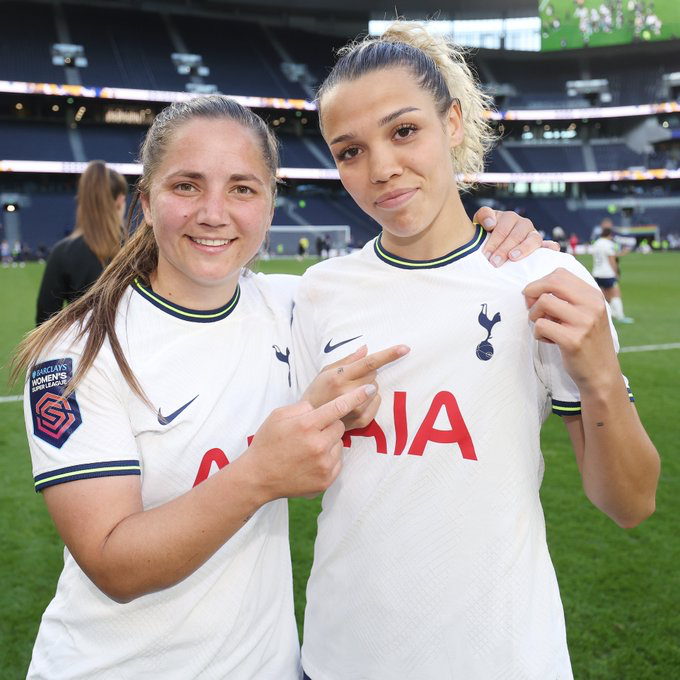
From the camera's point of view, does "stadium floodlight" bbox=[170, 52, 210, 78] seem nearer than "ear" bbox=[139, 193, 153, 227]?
No

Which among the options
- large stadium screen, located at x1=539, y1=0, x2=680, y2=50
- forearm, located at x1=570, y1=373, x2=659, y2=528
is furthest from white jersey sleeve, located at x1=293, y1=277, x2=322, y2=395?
large stadium screen, located at x1=539, y1=0, x2=680, y2=50

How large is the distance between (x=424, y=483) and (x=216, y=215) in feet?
2.48

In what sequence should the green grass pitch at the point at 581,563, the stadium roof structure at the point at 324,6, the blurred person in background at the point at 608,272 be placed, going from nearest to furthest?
the green grass pitch at the point at 581,563 < the blurred person in background at the point at 608,272 < the stadium roof structure at the point at 324,6

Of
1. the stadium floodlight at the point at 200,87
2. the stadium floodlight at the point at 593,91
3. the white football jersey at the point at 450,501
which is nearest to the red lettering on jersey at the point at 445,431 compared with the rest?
the white football jersey at the point at 450,501

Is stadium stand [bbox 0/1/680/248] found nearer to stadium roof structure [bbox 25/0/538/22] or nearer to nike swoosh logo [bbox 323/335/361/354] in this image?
stadium roof structure [bbox 25/0/538/22]

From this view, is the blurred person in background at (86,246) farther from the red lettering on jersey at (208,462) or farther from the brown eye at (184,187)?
the red lettering on jersey at (208,462)

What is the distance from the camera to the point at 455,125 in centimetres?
172

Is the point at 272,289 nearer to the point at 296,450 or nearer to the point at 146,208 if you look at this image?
the point at 146,208

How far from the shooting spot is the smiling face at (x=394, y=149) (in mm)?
1520

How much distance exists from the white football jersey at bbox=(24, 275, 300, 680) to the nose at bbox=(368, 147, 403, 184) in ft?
1.65

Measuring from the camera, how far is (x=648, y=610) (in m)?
3.13

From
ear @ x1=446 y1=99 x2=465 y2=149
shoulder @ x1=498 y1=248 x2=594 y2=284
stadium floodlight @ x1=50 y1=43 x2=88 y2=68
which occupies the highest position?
stadium floodlight @ x1=50 y1=43 x2=88 y2=68

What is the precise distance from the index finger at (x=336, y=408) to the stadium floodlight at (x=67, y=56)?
4155 cm

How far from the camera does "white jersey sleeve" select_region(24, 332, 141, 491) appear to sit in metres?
1.26
